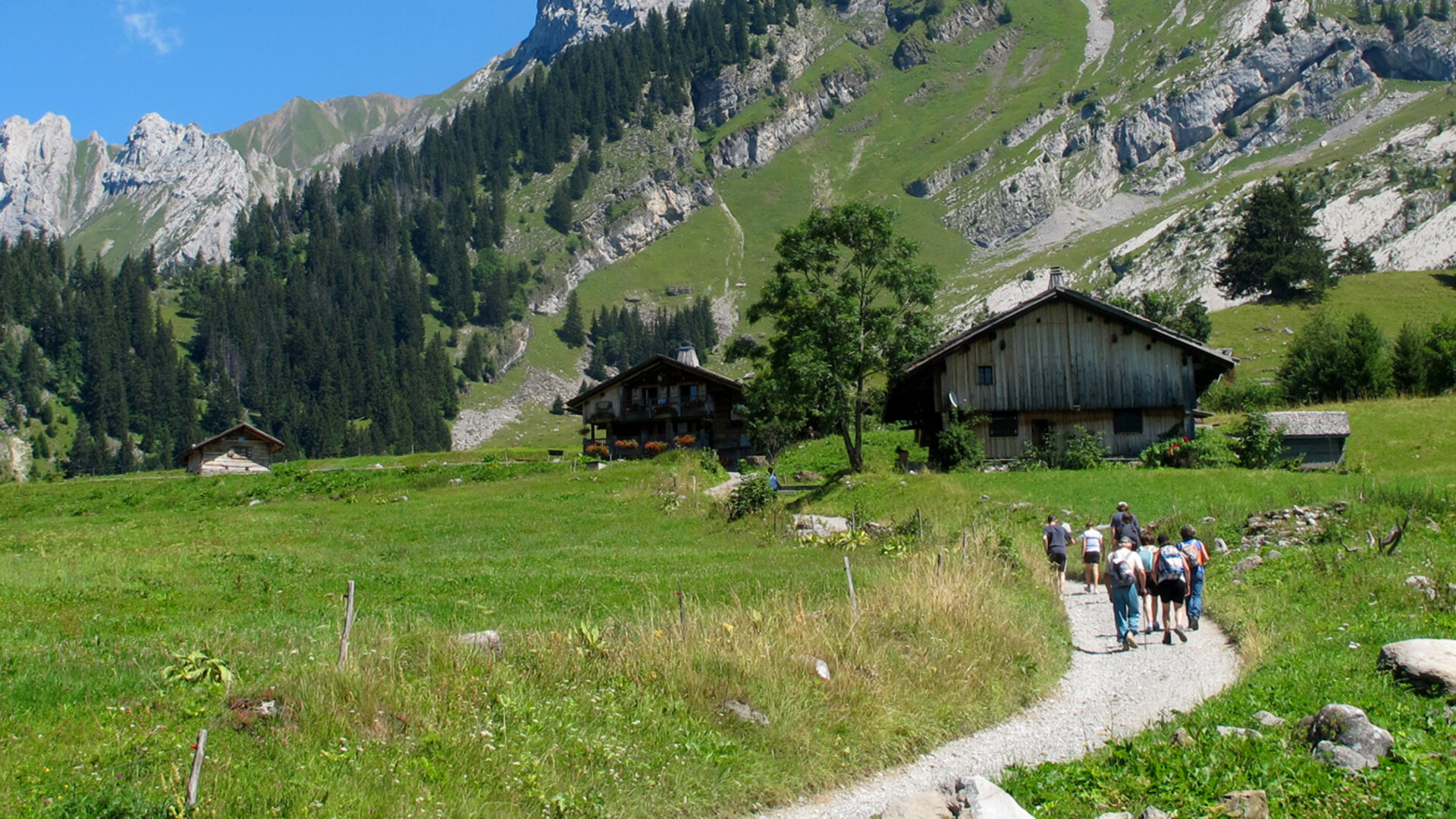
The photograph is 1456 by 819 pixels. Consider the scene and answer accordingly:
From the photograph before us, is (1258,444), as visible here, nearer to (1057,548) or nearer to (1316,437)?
(1316,437)

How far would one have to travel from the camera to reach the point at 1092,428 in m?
46.7

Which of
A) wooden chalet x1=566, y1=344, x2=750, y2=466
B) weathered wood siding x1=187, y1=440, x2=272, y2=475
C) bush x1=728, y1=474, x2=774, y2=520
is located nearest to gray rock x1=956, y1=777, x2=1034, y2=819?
bush x1=728, y1=474, x2=774, y2=520

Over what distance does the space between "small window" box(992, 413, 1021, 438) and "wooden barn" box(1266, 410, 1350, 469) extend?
10956mm

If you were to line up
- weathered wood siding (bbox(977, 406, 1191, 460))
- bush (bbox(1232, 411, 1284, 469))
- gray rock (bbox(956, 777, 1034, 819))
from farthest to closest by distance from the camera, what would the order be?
weathered wood siding (bbox(977, 406, 1191, 460)) < bush (bbox(1232, 411, 1284, 469)) < gray rock (bbox(956, 777, 1034, 819))

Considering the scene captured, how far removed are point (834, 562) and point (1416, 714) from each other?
13.3 metres

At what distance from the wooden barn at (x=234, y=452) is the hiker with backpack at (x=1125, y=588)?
74.8 metres

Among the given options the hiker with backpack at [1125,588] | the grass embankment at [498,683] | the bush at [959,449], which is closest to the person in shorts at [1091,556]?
the grass embankment at [498,683]

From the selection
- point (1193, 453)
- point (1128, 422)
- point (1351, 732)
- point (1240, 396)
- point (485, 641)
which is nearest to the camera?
point (1351, 732)

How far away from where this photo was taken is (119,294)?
191750mm

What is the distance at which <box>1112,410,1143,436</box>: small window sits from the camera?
46.4 meters

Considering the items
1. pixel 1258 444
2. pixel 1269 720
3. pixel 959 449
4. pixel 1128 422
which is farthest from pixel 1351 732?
pixel 1128 422

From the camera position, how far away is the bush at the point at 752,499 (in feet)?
104

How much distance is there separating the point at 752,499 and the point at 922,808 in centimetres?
2274

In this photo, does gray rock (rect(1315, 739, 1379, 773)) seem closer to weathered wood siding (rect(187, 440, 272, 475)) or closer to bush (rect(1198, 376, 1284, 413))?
bush (rect(1198, 376, 1284, 413))
